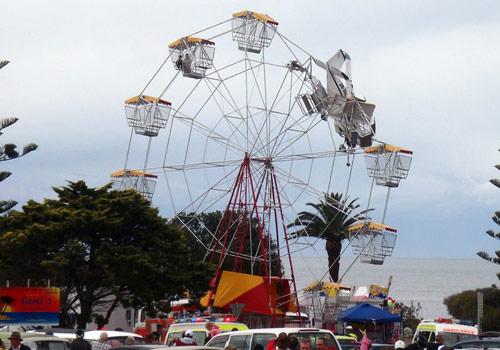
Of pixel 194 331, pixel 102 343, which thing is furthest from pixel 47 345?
pixel 194 331

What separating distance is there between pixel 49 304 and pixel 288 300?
1410cm

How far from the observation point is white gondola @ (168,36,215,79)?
44812mm

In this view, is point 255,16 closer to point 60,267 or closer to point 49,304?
point 60,267

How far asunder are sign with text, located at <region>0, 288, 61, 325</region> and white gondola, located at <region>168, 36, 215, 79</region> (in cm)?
1346

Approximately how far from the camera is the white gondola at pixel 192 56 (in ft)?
147

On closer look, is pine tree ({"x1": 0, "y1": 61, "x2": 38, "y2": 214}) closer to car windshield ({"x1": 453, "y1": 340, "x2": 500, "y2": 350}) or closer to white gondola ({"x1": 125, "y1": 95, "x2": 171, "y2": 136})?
white gondola ({"x1": 125, "y1": 95, "x2": 171, "y2": 136})

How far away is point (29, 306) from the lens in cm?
3344

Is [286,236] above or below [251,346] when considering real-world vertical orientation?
above

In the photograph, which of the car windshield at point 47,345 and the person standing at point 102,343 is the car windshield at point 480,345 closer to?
the person standing at point 102,343

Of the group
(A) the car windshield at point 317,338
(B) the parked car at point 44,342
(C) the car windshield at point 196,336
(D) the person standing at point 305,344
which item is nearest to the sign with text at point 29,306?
(C) the car windshield at point 196,336

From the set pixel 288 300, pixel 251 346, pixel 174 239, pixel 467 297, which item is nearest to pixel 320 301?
pixel 288 300

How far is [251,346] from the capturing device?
22.0 meters

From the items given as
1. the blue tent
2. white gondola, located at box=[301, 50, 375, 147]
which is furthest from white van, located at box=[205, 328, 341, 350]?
white gondola, located at box=[301, 50, 375, 147]

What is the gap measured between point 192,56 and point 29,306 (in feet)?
48.0
